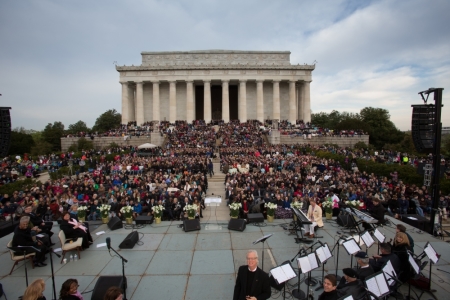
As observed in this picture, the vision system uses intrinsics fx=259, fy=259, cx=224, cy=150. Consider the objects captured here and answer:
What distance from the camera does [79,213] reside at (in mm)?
12062

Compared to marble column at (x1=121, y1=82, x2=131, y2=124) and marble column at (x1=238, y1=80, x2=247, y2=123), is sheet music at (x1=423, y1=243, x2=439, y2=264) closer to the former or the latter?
marble column at (x1=238, y1=80, x2=247, y2=123)

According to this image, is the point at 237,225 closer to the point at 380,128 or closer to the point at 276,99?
the point at 276,99

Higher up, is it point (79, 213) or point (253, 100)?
point (253, 100)

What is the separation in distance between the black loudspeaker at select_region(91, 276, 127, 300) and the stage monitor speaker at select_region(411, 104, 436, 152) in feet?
36.8

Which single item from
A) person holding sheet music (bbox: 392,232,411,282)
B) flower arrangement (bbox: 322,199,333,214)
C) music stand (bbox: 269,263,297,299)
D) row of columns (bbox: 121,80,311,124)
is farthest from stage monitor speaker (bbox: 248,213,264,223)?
row of columns (bbox: 121,80,311,124)

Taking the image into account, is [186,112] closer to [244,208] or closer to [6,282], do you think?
[244,208]

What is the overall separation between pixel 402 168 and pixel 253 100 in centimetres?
3971

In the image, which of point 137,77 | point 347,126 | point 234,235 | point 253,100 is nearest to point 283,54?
point 253,100

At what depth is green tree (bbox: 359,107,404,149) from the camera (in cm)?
6006

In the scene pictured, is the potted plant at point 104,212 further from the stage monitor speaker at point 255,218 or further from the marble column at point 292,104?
the marble column at point 292,104

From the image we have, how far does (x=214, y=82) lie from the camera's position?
55.6 metres

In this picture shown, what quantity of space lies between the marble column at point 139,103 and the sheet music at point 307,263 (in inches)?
2048

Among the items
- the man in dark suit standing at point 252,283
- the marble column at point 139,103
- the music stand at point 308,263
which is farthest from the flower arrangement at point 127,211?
the marble column at point 139,103

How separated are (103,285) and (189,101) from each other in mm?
49151
